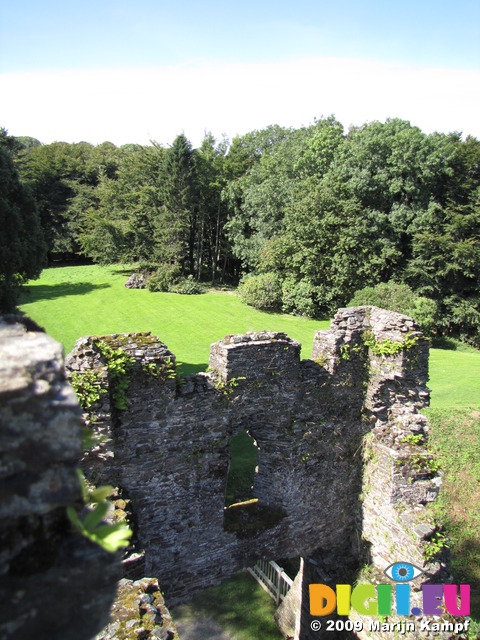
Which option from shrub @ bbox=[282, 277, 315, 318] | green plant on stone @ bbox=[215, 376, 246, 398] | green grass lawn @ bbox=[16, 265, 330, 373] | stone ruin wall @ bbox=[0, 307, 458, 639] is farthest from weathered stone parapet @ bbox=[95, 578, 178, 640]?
shrub @ bbox=[282, 277, 315, 318]

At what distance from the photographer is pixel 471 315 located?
32375 mm

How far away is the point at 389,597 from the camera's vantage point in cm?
948

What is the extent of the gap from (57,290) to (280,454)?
32323 millimetres

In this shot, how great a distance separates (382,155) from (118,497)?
33.1 meters

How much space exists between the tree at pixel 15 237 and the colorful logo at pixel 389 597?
1408 centimetres

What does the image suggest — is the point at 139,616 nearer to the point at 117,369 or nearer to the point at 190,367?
the point at 117,369

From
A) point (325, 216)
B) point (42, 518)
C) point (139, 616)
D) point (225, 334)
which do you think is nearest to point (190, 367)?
point (225, 334)

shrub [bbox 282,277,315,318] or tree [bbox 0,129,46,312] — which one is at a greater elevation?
tree [bbox 0,129,46,312]

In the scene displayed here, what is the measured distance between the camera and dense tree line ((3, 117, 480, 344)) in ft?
106

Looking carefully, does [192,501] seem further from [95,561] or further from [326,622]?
[95,561]

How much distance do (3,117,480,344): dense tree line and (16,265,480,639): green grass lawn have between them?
9.68 ft

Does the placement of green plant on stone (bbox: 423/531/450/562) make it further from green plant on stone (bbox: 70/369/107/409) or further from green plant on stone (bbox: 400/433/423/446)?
green plant on stone (bbox: 70/369/107/409)

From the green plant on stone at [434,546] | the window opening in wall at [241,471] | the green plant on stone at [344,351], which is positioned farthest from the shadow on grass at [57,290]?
the green plant on stone at [434,546]

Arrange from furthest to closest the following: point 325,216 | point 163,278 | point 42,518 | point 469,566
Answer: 1. point 163,278
2. point 325,216
3. point 469,566
4. point 42,518
